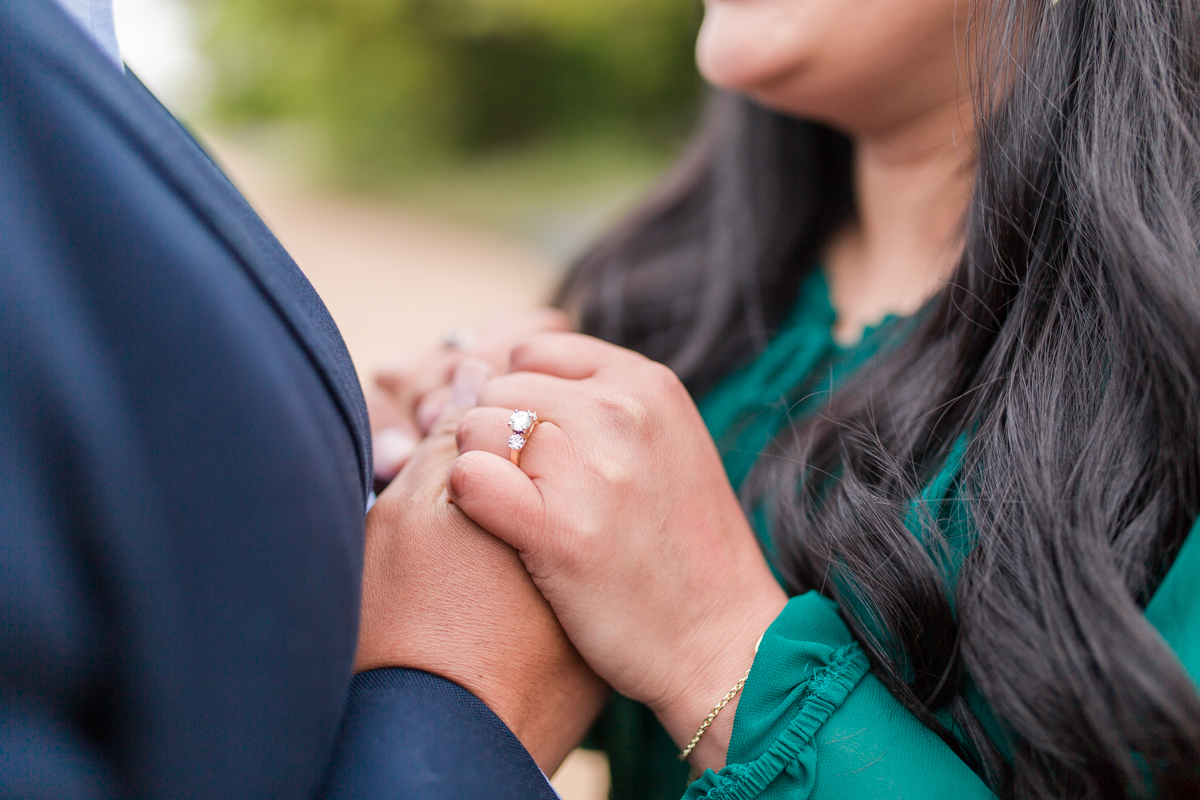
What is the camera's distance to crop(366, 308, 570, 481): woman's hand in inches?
42.6

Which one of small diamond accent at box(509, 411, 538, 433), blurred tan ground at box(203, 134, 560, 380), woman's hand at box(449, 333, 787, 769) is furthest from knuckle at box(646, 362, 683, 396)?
blurred tan ground at box(203, 134, 560, 380)

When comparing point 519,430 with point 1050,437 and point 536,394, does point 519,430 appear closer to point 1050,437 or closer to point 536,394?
point 536,394

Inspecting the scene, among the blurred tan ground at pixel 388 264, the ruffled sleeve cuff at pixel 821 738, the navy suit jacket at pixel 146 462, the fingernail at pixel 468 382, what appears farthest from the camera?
the blurred tan ground at pixel 388 264

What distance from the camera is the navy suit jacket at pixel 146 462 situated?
0.48m

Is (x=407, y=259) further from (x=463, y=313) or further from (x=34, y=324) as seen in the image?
(x=34, y=324)

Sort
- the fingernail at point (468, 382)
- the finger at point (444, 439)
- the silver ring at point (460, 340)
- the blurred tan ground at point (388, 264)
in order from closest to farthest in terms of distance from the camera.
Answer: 1. the finger at point (444, 439)
2. the fingernail at point (468, 382)
3. the silver ring at point (460, 340)
4. the blurred tan ground at point (388, 264)

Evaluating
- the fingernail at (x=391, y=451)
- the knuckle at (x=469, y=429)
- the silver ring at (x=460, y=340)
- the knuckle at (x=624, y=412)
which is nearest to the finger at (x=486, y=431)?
the knuckle at (x=469, y=429)

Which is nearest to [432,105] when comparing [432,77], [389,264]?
[432,77]

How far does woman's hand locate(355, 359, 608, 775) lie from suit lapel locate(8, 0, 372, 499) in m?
0.19

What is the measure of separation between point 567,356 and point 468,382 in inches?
7.7

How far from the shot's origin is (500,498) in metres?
0.74

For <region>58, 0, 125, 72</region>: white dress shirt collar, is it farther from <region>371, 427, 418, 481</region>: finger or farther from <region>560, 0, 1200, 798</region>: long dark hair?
<region>560, 0, 1200, 798</region>: long dark hair

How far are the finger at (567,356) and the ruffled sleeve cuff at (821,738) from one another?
346 mm

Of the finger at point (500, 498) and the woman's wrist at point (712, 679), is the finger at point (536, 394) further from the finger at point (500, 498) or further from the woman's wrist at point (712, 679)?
the woman's wrist at point (712, 679)
